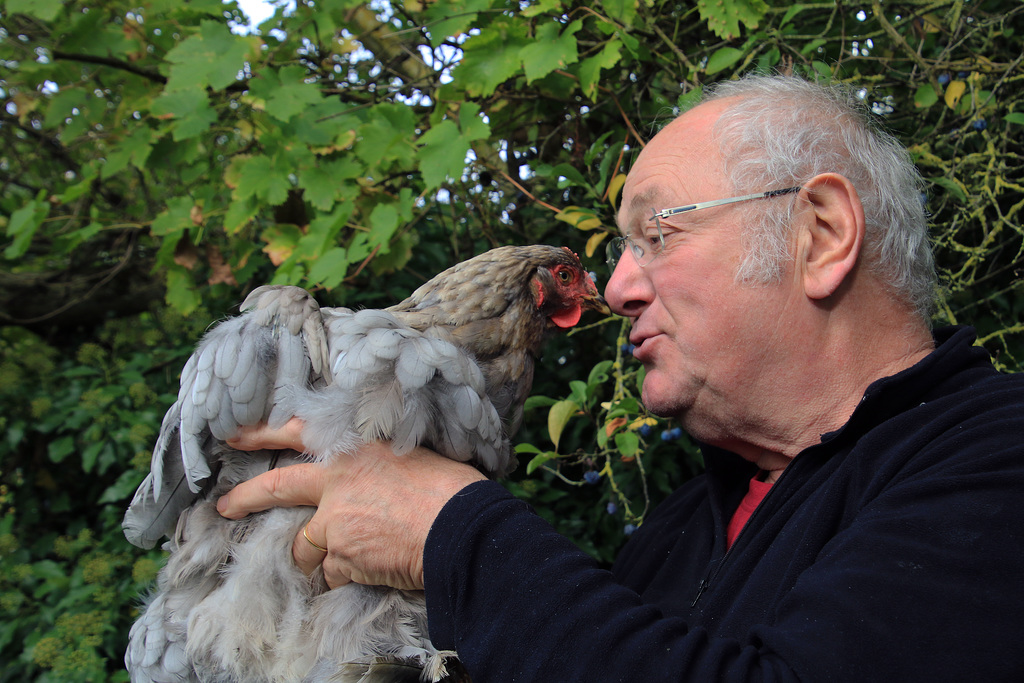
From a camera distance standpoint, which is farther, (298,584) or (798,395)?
(298,584)

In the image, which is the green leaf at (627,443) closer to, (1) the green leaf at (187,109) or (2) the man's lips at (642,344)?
(2) the man's lips at (642,344)

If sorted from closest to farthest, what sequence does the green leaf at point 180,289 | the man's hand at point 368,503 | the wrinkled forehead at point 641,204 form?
the man's hand at point 368,503 → the wrinkled forehead at point 641,204 → the green leaf at point 180,289

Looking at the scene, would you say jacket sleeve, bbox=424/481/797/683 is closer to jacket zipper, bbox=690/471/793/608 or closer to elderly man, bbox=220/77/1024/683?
elderly man, bbox=220/77/1024/683

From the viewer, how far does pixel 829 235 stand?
58.3 inches

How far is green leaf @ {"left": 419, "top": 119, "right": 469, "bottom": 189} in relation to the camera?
2.13m

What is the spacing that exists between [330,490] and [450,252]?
2.06 meters

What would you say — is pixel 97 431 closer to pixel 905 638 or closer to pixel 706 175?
pixel 706 175

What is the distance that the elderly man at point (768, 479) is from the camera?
36.5 inches

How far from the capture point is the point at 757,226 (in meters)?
1.47

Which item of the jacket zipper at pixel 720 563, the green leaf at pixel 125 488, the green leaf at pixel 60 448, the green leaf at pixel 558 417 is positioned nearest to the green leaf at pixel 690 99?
the green leaf at pixel 558 417

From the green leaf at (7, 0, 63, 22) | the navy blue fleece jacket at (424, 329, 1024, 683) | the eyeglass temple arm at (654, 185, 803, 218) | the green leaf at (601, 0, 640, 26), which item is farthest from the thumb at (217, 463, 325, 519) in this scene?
the green leaf at (7, 0, 63, 22)

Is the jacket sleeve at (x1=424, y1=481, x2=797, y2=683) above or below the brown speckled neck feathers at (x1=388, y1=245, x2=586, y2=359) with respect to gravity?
below

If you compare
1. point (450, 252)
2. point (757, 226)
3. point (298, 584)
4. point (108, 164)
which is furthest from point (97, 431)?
point (757, 226)

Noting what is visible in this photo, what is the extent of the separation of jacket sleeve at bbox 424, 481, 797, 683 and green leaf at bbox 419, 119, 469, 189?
1.26 m
